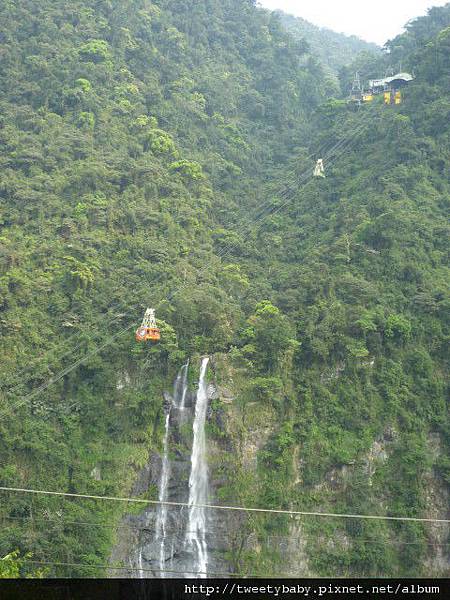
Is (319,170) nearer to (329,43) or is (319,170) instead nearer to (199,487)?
(199,487)

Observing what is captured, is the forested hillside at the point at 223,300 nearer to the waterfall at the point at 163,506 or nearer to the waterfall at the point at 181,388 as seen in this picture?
the waterfall at the point at 181,388

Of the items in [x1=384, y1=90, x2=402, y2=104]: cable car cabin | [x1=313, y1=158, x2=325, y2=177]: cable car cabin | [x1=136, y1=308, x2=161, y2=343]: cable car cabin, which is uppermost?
[x1=384, y1=90, x2=402, y2=104]: cable car cabin

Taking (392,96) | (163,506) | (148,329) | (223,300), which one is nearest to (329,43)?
(392,96)

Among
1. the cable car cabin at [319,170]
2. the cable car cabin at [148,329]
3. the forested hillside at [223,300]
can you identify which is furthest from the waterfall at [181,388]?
the cable car cabin at [319,170]

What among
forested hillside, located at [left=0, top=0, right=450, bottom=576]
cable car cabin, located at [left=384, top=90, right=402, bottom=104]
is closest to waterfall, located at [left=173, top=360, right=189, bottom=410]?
forested hillside, located at [left=0, top=0, right=450, bottom=576]

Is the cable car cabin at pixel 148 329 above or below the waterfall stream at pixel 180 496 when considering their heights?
above

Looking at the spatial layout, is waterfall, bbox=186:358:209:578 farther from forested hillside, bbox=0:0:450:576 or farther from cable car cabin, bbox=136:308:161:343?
cable car cabin, bbox=136:308:161:343

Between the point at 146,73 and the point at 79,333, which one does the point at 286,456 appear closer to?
the point at 79,333
